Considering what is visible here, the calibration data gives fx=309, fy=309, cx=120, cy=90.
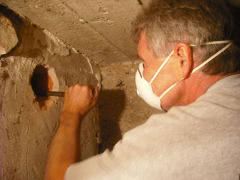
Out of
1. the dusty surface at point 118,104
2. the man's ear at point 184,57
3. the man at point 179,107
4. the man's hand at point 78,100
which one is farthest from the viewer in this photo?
the dusty surface at point 118,104

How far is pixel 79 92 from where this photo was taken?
1.29 m

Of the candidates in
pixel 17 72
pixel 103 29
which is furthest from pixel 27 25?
pixel 103 29

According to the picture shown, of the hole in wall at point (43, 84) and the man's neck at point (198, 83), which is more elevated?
the man's neck at point (198, 83)

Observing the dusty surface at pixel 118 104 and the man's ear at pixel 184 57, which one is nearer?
the man's ear at pixel 184 57

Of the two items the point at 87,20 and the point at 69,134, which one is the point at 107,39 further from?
the point at 69,134

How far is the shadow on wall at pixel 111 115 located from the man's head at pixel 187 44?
2.88 ft

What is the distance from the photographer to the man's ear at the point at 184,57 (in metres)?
0.96

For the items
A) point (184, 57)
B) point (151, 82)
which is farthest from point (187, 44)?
point (151, 82)

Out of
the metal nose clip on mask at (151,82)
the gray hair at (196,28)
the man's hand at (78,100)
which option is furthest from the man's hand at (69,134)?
the gray hair at (196,28)

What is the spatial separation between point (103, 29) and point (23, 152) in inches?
24.7

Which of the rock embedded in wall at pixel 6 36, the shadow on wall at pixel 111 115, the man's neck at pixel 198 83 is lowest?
the shadow on wall at pixel 111 115

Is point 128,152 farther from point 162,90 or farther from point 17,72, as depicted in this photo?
point 17,72

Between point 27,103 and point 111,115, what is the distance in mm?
766

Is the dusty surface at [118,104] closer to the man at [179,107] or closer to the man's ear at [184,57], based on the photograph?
the man at [179,107]
